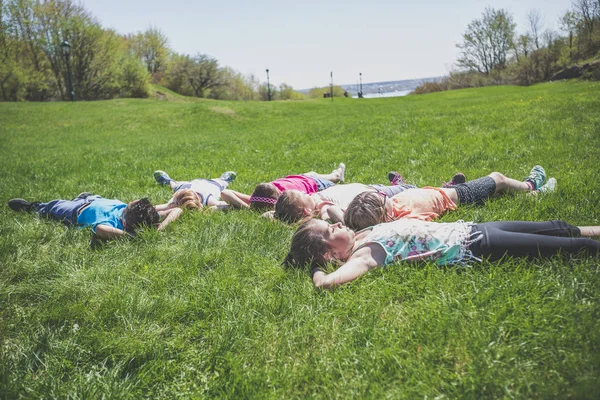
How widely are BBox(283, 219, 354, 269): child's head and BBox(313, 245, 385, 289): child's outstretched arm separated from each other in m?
0.17

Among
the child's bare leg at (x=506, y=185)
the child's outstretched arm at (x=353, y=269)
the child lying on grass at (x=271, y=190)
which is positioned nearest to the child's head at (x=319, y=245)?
the child's outstretched arm at (x=353, y=269)

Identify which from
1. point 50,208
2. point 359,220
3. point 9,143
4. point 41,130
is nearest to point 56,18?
point 41,130

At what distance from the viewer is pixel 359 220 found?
3861mm

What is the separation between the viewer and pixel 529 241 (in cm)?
291

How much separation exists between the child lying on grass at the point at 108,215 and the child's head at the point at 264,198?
1057mm

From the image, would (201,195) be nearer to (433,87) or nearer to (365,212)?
(365,212)

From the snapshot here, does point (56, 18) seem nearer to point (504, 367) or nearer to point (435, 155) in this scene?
point (435, 155)

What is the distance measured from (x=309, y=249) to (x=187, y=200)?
8.97 ft

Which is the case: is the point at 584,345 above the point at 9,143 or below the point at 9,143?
below

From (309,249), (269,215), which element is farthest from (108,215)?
(309,249)

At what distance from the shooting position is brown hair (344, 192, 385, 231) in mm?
3836

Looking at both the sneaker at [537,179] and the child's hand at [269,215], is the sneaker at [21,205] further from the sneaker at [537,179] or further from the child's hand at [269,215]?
the sneaker at [537,179]

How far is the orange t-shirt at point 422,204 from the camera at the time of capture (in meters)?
4.13

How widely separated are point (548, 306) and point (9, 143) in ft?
69.3
